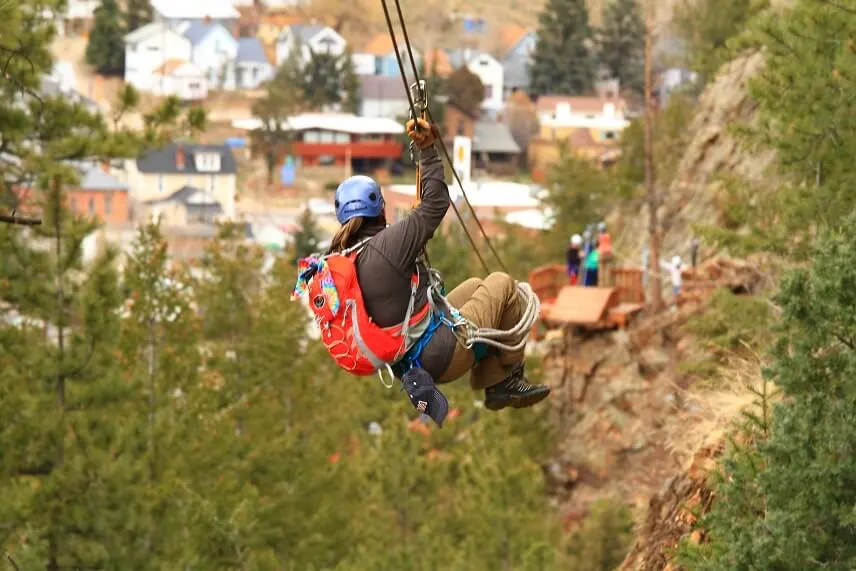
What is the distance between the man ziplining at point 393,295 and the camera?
28.8ft

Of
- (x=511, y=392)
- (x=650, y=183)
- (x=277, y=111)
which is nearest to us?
(x=511, y=392)

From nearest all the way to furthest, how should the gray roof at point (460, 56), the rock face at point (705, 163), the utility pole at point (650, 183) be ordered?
the utility pole at point (650, 183) < the rock face at point (705, 163) < the gray roof at point (460, 56)

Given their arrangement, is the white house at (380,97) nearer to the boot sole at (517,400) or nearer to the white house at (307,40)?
the white house at (307,40)

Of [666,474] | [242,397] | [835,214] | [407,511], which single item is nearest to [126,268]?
[242,397]

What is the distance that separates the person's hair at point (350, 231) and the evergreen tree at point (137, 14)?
14096 centimetres

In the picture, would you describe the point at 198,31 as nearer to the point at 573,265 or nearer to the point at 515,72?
the point at 515,72

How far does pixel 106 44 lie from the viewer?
460 ft

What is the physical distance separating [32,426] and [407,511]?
8756 mm

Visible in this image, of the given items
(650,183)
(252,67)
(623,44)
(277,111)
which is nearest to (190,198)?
(277,111)

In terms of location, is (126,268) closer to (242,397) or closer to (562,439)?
(242,397)

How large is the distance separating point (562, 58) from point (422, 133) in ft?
416

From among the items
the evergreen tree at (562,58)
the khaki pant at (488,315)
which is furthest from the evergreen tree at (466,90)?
the khaki pant at (488,315)

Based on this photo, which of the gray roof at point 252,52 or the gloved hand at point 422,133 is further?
the gray roof at point 252,52

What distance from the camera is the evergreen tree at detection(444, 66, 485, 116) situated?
127 metres
